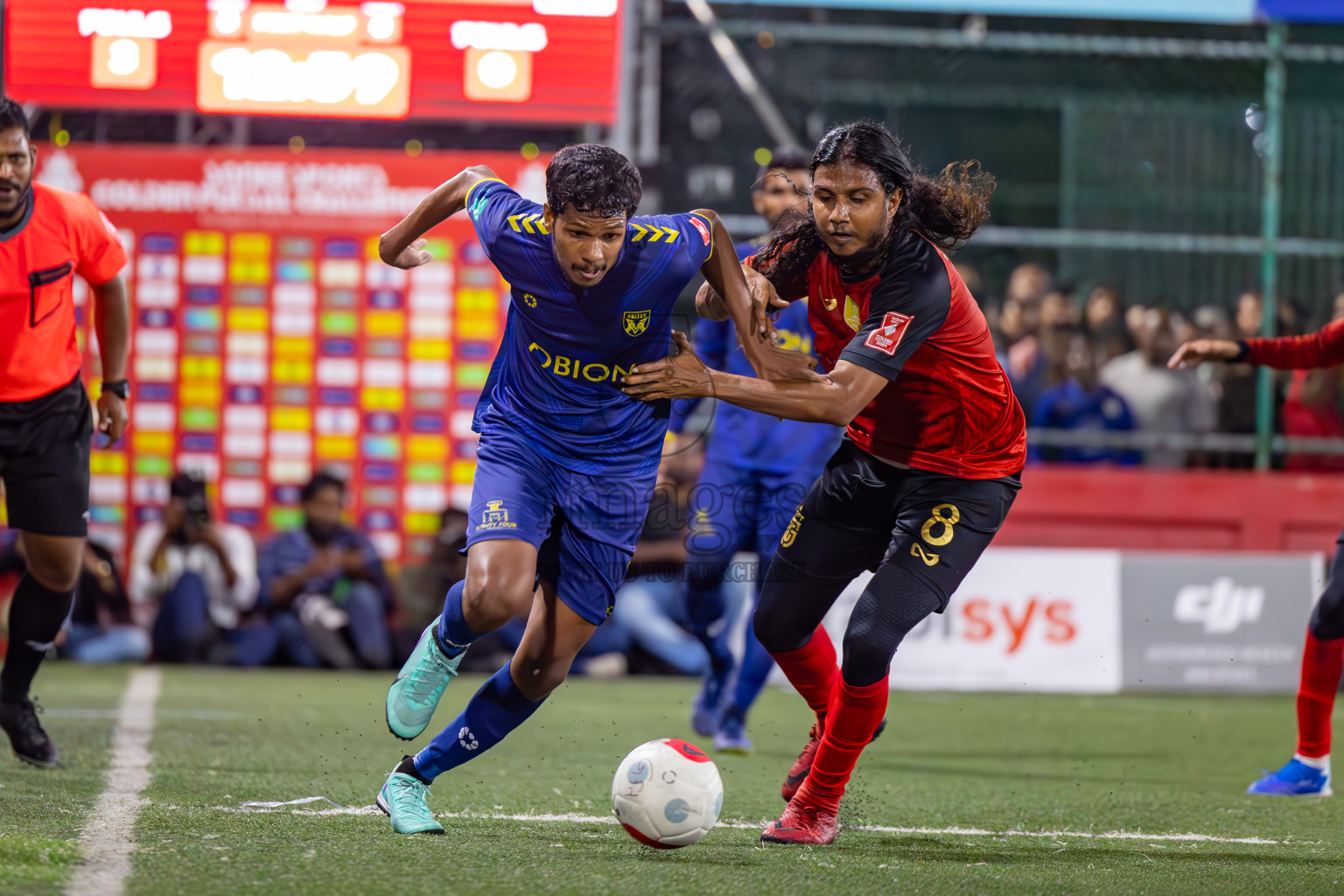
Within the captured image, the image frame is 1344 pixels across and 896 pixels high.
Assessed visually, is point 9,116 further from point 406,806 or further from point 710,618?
point 710,618

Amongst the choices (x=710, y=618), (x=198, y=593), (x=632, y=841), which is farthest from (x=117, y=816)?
(x=198, y=593)

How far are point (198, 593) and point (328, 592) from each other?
0.89 meters

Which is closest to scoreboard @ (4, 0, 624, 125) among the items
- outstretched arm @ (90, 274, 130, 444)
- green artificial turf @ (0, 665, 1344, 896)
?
green artificial turf @ (0, 665, 1344, 896)

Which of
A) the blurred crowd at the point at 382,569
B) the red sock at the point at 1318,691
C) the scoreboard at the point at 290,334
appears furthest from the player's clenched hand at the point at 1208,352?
the scoreboard at the point at 290,334

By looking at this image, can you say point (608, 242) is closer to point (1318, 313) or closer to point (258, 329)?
point (258, 329)

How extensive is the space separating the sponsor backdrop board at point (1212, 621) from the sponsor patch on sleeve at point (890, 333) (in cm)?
672

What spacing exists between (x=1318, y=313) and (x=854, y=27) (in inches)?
162

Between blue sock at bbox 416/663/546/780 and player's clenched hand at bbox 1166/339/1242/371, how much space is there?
2.80m

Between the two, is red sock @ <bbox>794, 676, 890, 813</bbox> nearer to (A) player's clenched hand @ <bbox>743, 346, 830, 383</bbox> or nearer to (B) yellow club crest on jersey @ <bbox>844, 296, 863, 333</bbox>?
(A) player's clenched hand @ <bbox>743, 346, 830, 383</bbox>

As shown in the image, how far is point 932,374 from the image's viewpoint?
4.53 metres

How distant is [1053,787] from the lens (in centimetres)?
596

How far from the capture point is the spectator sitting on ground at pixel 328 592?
34.3 feet

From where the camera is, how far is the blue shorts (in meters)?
4.34

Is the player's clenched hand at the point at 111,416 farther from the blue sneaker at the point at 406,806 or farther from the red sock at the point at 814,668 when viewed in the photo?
the red sock at the point at 814,668
